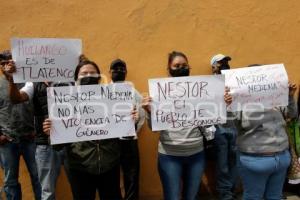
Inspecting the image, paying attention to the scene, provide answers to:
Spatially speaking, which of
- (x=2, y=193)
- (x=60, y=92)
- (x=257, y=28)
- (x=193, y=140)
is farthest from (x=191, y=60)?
(x=2, y=193)

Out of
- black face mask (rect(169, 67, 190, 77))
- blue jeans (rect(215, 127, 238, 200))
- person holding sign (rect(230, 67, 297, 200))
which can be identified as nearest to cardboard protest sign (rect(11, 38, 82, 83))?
black face mask (rect(169, 67, 190, 77))

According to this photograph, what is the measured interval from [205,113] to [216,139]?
1.42 metres

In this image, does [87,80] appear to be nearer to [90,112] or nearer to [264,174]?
[90,112]

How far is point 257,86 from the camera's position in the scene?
11.2 ft

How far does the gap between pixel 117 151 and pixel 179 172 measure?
Result: 25.1 inches

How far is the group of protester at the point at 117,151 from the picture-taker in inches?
124

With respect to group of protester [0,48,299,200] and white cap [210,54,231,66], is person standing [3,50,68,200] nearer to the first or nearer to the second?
group of protester [0,48,299,200]

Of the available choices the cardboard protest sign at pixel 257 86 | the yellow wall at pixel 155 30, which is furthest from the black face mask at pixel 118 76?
the cardboard protest sign at pixel 257 86

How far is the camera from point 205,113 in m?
3.45

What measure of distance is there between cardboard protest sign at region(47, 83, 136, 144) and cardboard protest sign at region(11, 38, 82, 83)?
0.48 m

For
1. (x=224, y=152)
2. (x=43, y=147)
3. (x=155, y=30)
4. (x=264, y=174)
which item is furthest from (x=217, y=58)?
(x=43, y=147)

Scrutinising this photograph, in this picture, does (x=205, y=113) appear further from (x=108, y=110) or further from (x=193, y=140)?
(x=108, y=110)

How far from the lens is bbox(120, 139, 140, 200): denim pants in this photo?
4422mm

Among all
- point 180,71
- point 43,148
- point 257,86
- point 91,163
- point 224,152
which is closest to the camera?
point 91,163
